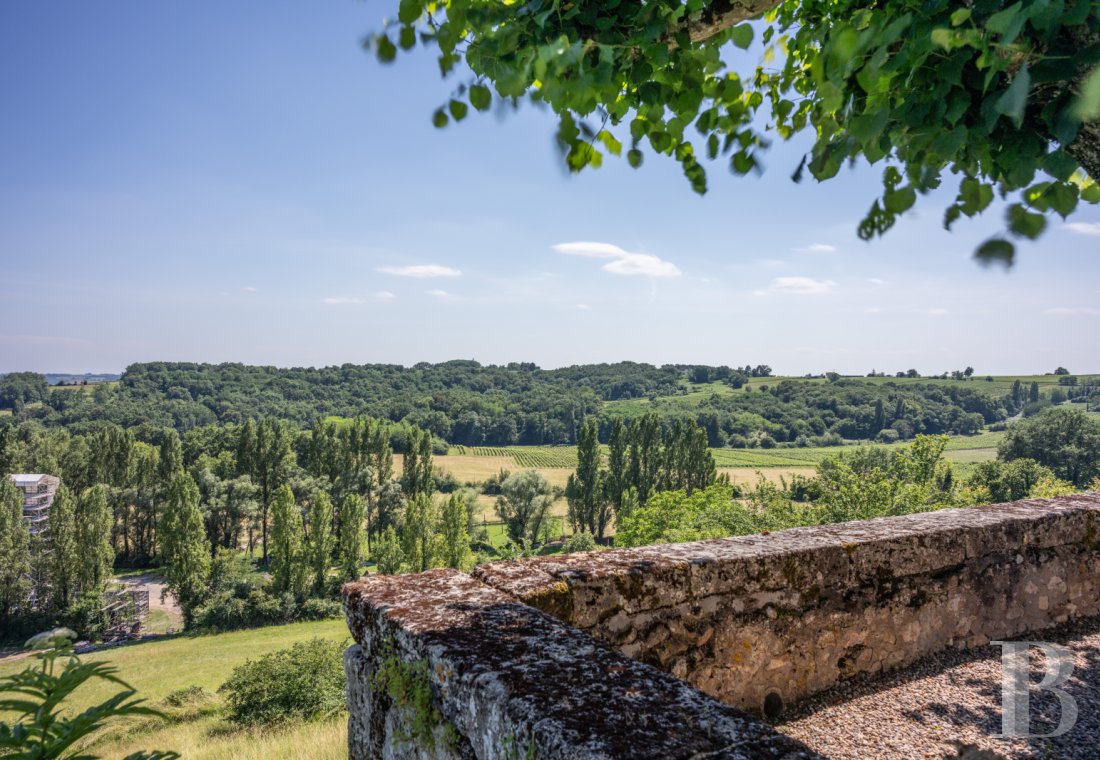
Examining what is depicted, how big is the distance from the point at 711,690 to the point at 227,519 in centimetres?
7517

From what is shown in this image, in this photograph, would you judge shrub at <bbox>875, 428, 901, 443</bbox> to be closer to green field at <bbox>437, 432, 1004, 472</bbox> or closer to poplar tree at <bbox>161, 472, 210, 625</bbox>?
green field at <bbox>437, 432, 1004, 472</bbox>

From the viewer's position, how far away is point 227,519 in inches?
2655

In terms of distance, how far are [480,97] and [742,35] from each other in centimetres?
121

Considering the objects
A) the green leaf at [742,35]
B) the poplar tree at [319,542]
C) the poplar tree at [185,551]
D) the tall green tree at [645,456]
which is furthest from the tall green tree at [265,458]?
the green leaf at [742,35]

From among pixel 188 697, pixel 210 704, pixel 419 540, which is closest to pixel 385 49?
pixel 210 704

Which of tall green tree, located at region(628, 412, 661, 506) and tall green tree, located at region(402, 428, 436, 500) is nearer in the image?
tall green tree, located at region(628, 412, 661, 506)

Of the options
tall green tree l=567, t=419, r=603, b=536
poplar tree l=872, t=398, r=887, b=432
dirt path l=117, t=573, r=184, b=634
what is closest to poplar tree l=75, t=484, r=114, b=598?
dirt path l=117, t=573, r=184, b=634

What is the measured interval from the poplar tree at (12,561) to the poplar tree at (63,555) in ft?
8.05

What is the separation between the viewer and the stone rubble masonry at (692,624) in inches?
62.3

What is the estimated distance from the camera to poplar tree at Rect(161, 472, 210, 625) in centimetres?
5031

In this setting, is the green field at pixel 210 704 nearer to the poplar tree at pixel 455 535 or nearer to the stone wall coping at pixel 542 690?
the stone wall coping at pixel 542 690

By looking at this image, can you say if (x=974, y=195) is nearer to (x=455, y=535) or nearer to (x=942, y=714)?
(x=942, y=714)

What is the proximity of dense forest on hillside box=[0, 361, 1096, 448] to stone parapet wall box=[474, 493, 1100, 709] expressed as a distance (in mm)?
90699

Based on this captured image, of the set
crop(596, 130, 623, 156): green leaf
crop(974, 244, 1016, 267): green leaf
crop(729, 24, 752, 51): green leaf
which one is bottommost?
crop(974, 244, 1016, 267): green leaf
